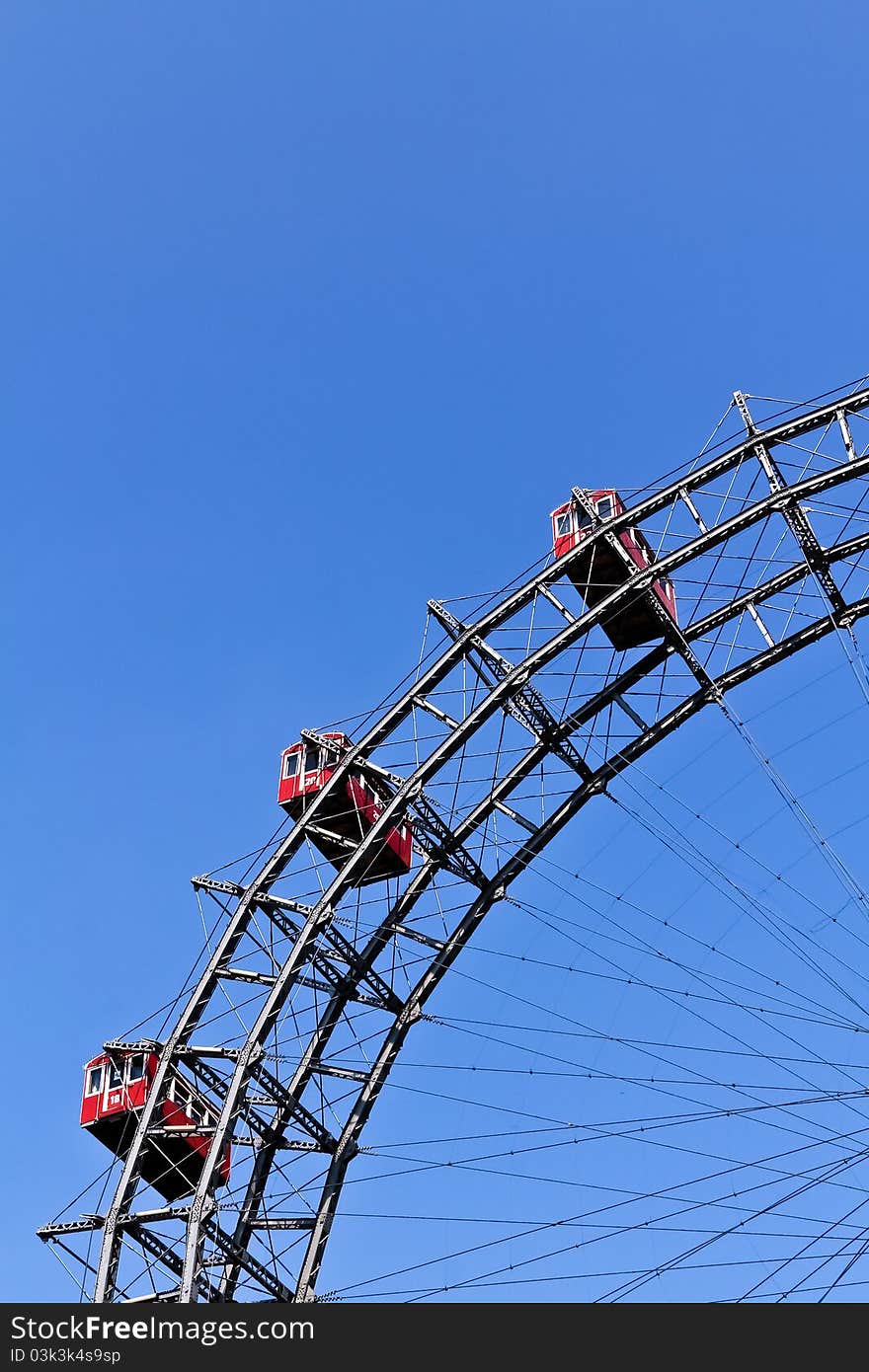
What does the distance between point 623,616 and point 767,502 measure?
4.16 m

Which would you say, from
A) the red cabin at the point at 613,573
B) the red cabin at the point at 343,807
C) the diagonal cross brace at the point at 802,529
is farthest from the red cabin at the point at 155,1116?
the diagonal cross brace at the point at 802,529

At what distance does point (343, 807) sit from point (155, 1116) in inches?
332

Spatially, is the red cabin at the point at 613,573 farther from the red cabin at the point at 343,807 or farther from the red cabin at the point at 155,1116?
the red cabin at the point at 155,1116

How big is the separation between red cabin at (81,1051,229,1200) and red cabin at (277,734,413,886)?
656cm

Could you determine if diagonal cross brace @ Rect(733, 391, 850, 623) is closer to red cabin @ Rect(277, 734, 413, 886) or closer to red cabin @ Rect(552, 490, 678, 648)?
red cabin @ Rect(552, 490, 678, 648)

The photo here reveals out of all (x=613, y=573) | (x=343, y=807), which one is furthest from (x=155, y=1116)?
(x=613, y=573)

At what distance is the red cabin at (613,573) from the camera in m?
33.3

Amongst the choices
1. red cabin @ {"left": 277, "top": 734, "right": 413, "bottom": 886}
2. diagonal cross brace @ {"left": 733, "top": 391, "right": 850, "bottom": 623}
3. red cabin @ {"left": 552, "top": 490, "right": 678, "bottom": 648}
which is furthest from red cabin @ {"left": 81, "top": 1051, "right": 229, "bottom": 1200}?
diagonal cross brace @ {"left": 733, "top": 391, "right": 850, "bottom": 623}

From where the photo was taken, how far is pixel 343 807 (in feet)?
122

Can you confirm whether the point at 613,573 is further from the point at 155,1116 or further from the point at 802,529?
the point at 155,1116

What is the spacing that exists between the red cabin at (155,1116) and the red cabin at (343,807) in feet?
21.5

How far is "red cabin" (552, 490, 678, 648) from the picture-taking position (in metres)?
33.3
